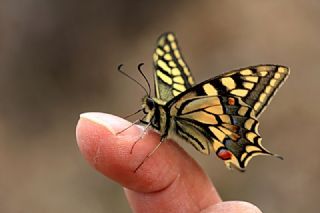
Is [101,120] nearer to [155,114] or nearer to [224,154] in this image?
[155,114]

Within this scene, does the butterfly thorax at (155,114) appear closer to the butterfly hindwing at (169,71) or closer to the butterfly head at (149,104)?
the butterfly head at (149,104)

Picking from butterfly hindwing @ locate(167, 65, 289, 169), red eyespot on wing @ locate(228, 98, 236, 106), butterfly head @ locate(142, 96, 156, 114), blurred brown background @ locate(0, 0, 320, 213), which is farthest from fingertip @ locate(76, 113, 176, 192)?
blurred brown background @ locate(0, 0, 320, 213)

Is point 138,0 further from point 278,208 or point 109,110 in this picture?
point 278,208

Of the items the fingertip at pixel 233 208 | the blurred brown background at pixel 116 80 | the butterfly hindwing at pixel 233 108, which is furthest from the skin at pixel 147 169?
the blurred brown background at pixel 116 80

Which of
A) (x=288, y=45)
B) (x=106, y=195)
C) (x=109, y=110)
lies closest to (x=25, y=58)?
(x=109, y=110)

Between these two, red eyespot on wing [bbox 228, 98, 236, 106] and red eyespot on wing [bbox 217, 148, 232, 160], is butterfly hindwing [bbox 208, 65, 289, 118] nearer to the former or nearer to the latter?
red eyespot on wing [bbox 228, 98, 236, 106]

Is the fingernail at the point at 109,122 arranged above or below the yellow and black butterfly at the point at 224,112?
above
